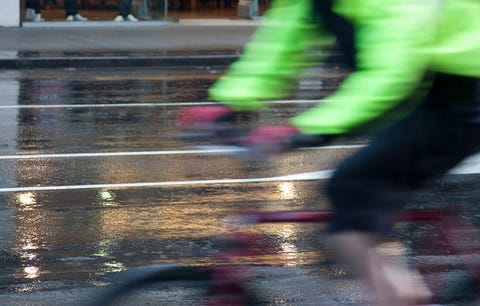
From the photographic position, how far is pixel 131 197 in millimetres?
8102

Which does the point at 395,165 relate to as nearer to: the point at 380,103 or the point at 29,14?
the point at 380,103

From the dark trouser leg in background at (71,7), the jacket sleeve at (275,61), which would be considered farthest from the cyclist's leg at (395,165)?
the dark trouser leg in background at (71,7)

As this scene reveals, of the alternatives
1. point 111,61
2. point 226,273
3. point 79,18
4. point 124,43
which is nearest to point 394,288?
point 226,273

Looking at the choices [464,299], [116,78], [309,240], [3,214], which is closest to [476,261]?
[464,299]

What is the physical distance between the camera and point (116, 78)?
1638cm

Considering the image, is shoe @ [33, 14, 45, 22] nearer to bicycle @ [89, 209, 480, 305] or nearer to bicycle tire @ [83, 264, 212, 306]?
bicycle @ [89, 209, 480, 305]

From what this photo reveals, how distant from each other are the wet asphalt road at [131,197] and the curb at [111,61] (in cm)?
410

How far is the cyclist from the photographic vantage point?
134 inches

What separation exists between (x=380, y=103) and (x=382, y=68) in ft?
0.33

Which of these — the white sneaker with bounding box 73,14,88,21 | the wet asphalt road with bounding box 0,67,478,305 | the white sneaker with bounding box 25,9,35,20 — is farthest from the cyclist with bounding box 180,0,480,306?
the white sneaker with bounding box 73,14,88,21

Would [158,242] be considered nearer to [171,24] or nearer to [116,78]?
[116,78]

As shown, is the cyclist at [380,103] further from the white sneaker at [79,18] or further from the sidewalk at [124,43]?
the white sneaker at [79,18]

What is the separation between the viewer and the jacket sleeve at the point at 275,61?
367 centimetres

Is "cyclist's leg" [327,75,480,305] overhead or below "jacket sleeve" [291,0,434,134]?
below
